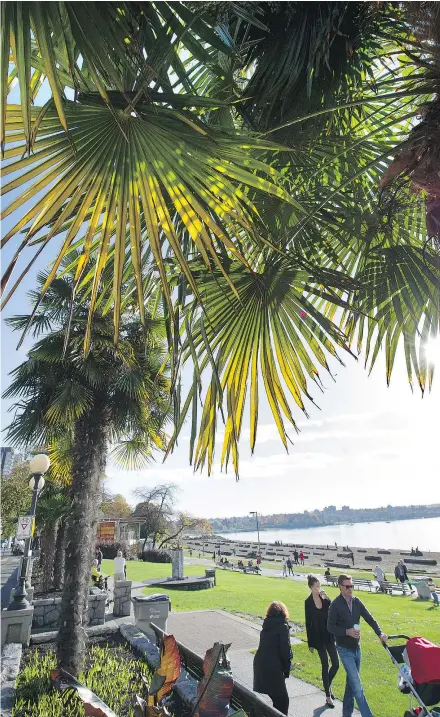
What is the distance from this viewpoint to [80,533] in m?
6.49

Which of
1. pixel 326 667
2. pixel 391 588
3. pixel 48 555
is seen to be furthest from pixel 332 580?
pixel 326 667

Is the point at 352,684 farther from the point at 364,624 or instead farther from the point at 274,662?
the point at 364,624

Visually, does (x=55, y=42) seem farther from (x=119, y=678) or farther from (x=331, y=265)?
(x=119, y=678)

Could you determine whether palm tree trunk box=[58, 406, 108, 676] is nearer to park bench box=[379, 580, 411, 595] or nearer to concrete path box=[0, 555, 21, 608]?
concrete path box=[0, 555, 21, 608]

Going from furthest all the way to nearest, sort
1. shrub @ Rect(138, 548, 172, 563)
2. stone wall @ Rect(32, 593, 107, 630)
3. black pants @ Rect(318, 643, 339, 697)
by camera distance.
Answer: shrub @ Rect(138, 548, 172, 563)
stone wall @ Rect(32, 593, 107, 630)
black pants @ Rect(318, 643, 339, 697)

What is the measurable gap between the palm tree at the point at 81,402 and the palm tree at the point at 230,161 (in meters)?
3.43

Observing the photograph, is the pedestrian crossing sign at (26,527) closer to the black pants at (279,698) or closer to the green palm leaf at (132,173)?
the black pants at (279,698)

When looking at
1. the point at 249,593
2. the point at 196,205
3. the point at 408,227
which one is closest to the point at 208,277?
the point at 196,205

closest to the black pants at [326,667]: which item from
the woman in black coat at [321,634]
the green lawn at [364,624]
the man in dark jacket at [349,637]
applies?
the woman in black coat at [321,634]

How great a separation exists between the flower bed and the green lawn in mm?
2365

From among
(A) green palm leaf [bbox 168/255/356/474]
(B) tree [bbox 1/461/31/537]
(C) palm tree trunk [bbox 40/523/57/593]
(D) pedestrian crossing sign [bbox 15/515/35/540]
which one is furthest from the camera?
(B) tree [bbox 1/461/31/537]

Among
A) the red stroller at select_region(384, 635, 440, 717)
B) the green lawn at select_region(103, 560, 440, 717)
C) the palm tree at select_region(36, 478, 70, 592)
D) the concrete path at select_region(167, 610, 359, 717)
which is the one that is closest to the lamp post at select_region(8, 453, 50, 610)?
the concrete path at select_region(167, 610, 359, 717)

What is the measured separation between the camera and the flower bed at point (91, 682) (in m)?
4.42

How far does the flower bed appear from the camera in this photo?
4.42 meters
